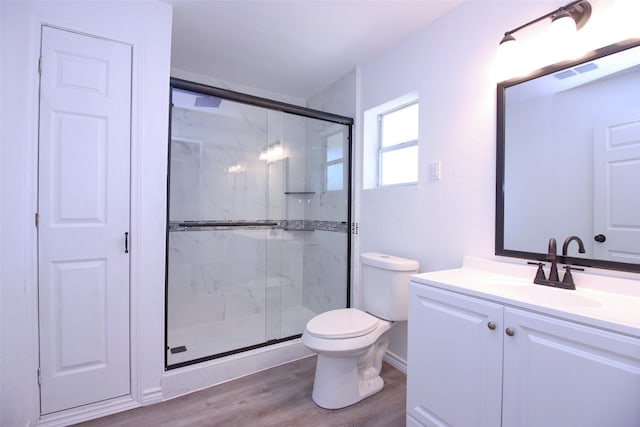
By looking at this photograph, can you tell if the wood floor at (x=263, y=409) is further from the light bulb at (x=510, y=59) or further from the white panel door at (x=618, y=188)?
the light bulb at (x=510, y=59)

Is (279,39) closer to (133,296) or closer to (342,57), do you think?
(342,57)

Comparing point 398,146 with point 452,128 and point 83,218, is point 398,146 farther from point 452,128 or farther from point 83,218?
point 83,218

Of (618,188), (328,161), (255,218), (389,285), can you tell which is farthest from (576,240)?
(255,218)

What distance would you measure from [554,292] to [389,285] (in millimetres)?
841

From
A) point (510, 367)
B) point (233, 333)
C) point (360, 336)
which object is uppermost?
point (510, 367)

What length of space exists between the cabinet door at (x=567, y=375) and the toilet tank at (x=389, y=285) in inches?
30.9

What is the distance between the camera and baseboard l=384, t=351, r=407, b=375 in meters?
2.10

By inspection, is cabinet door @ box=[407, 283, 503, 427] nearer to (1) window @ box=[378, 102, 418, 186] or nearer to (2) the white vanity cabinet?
(2) the white vanity cabinet

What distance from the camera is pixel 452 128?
179 cm

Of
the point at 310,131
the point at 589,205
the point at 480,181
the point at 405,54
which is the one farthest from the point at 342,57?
the point at 589,205

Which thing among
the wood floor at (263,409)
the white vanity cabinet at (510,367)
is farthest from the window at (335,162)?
the wood floor at (263,409)

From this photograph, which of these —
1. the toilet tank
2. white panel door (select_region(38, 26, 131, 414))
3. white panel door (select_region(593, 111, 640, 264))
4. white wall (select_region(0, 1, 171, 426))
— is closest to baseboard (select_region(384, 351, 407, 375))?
the toilet tank

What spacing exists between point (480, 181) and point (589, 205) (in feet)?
1.55

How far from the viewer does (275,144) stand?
2.95m
